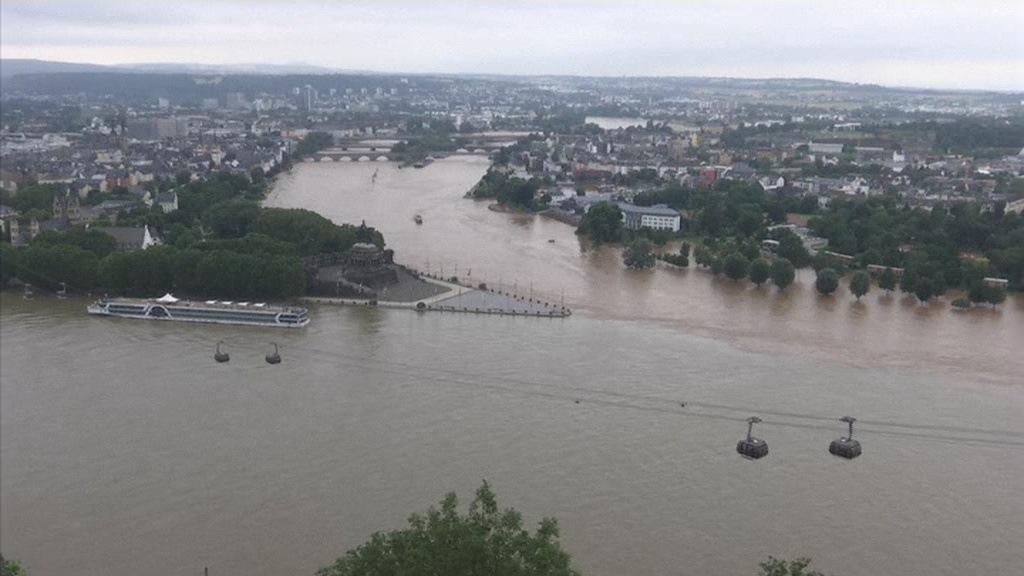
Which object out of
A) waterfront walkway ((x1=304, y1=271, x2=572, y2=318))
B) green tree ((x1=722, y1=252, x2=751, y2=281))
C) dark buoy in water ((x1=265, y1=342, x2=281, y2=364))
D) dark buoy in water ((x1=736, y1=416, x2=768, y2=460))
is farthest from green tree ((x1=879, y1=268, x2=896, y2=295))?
dark buoy in water ((x1=265, y1=342, x2=281, y2=364))

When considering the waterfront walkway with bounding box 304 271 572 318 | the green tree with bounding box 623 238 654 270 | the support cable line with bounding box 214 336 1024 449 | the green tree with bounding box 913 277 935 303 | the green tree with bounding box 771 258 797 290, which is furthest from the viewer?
the green tree with bounding box 623 238 654 270

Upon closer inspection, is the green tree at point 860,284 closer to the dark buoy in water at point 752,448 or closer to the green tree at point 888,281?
the green tree at point 888,281

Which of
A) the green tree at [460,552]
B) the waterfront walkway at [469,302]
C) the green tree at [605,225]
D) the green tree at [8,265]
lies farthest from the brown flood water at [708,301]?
the green tree at [460,552]

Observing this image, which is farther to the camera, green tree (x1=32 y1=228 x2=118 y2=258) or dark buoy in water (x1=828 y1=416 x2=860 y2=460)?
green tree (x1=32 y1=228 x2=118 y2=258)

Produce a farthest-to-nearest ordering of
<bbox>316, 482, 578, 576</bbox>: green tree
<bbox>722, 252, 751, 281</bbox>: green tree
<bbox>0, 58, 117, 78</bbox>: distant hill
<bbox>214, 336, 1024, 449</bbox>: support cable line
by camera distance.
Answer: <bbox>0, 58, 117, 78</bbox>: distant hill, <bbox>722, 252, 751, 281</bbox>: green tree, <bbox>214, 336, 1024, 449</bbox>: support cable line, <bbox>316, 482, 578, 576</bbox>: green tree

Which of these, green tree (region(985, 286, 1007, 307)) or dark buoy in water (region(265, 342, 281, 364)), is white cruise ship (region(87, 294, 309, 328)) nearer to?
dark buoy in water (region(265, 342, 281, 364))

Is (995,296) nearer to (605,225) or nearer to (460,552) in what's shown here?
(605,225)

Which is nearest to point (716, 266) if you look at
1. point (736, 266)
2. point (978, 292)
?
point (736, 266)
